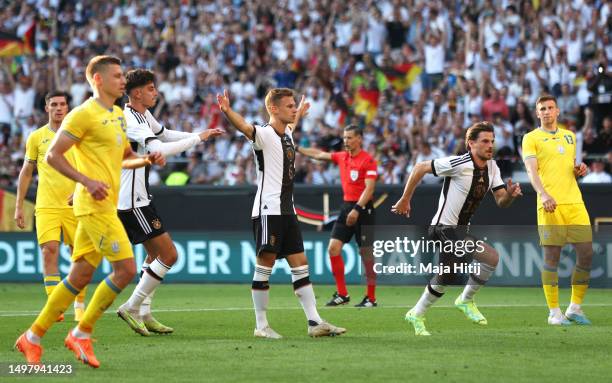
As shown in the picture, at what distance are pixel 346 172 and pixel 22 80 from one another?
13823 mm

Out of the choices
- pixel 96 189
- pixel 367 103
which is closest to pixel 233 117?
pixel 96 189

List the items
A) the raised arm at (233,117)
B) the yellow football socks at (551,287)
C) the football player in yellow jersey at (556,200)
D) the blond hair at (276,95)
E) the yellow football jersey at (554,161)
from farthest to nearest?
1. the yellow football jersey at (554,161)
2. the football player in yellow jersey at (556,200)
3. the yellow football socks at (551,287)
4. the blond hair at (276,95)
5. the raised arm at (233,117)

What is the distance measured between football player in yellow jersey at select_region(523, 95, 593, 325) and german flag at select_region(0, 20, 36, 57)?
18333 mm

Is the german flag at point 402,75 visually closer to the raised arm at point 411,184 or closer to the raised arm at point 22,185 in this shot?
the raised arm at point 22,185

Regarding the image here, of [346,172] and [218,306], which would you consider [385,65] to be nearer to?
[346,172]

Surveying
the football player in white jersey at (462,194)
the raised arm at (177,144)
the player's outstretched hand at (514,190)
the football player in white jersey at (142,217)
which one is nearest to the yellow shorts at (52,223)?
the football player in white jersey at (142,217)

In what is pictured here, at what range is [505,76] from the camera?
75.2ft

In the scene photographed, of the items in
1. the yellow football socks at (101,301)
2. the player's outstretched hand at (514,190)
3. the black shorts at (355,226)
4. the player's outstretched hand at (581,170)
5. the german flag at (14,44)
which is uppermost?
the german flag at (14,44)

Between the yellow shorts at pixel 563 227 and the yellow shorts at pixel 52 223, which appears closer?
the yellow shorts at pixel 563 227

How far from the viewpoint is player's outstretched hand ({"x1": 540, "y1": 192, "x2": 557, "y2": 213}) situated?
12.5 m

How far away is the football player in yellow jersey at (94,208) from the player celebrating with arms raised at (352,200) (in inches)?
262

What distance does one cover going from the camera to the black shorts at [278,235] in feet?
36.7

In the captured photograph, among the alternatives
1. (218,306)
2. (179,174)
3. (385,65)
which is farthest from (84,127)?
(385,65)

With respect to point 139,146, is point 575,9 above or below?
above
